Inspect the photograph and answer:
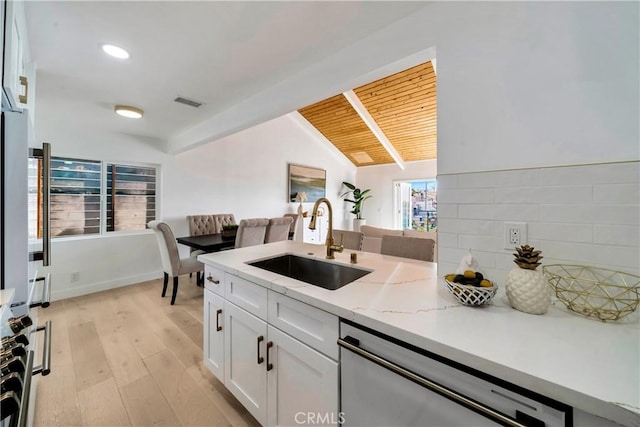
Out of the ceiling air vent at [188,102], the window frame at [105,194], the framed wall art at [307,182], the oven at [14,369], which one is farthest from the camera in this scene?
the framed wall art at [307,182]

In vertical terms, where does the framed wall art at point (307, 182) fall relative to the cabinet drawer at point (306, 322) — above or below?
above

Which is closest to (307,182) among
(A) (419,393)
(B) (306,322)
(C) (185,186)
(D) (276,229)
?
(D) (276,229)

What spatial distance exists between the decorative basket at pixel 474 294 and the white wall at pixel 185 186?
433 centimetres

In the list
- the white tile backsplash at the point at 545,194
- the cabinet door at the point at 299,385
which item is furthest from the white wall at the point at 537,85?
the cabinet door at the point at 299,385

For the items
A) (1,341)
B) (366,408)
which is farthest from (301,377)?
(1,341)

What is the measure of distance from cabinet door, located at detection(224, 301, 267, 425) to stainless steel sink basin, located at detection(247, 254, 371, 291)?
0.36 metres

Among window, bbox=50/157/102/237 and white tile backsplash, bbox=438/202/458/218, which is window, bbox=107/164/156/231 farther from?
white tile backsplash, bbox=438/202/458/218

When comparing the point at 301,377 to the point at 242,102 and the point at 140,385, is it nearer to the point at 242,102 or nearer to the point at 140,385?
the point at 140,385

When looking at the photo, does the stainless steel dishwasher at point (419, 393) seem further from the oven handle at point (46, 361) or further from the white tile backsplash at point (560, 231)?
the oven handle at point (46, 361)

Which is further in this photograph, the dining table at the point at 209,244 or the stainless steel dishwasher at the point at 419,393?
the dining table at the point at 209,244

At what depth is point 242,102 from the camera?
8.40 ft

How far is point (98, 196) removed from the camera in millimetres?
3533

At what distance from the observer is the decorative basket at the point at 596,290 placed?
0.82m

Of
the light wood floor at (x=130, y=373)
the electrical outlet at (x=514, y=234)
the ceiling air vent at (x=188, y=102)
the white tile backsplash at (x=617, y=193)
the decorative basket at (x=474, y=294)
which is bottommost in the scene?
the light wood floor at (x=130, y=373)
